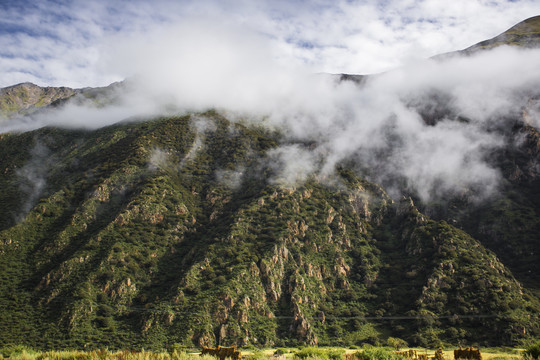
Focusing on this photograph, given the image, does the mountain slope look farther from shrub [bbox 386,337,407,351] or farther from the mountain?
shrub [bbox 386,337,407,351]

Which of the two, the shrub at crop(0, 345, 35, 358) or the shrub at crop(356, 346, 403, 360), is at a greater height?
the shrub at crop(356, 346, 403, 360)

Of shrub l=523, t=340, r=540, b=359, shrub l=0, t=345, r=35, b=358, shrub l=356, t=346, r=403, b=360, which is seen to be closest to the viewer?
shrub l=523, t=340, r=540, b=359

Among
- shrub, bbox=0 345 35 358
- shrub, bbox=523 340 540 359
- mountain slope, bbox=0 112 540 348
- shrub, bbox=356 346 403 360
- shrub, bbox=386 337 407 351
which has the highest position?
shrub, bbox=523 340 540 359

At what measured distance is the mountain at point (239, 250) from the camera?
272ft

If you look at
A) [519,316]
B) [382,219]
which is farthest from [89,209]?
[519,316]

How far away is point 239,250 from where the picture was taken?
10388 centimetres

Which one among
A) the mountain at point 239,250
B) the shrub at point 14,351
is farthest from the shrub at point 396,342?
the shrub at point 14,351

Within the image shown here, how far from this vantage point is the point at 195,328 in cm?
7862

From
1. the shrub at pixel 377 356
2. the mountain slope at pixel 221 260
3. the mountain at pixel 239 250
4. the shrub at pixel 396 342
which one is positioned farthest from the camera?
the mountain at pixel 239 250

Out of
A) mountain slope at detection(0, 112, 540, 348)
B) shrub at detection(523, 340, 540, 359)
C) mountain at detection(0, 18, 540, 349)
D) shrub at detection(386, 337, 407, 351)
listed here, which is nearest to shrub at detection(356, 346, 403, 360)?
shrub at detection(523, 340, 540, 359)

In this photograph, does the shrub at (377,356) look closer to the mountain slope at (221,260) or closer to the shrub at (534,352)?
the shrub at (534,352)

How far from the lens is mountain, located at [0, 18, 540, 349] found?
82812 mm

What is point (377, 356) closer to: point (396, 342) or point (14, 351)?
point (14, 351)

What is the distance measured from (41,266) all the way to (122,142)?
222ft
